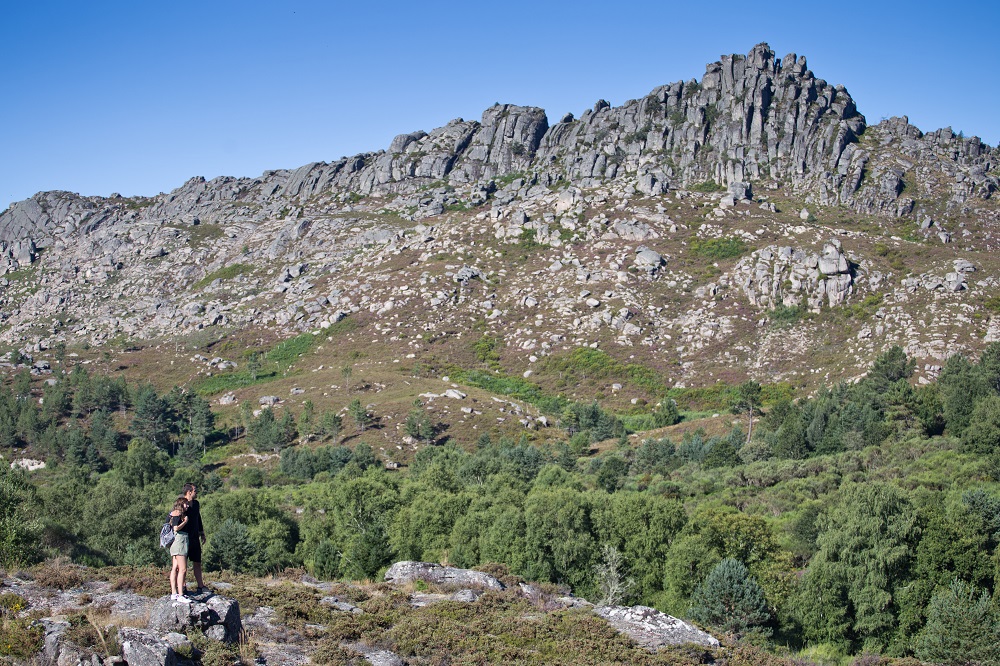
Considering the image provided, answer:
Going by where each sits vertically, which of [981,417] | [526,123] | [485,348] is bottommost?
[981,417]

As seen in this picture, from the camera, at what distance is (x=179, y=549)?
16.3m

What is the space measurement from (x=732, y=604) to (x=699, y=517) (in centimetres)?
873

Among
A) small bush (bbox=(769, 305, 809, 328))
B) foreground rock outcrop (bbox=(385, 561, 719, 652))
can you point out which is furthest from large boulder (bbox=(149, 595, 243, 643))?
small bush (bbox=(769, 305, 809, 328))

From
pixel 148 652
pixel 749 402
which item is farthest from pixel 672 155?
pixel 148 652

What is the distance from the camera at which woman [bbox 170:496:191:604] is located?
1619 centimetres

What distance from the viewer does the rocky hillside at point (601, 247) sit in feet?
352

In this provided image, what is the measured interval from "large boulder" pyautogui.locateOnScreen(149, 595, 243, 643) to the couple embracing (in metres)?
0.21

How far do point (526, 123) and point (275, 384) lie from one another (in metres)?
104

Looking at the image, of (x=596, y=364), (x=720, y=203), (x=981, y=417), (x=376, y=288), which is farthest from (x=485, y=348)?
(x=981, y=417)

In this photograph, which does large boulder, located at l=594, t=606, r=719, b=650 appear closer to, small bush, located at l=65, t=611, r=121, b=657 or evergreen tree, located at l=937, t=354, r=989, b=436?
small bush, located at l=65, t=611, r=121, b=657

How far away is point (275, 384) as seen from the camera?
107m

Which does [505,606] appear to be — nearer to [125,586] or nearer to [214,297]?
[125,586]

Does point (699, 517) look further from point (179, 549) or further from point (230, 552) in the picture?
point (179, 549)

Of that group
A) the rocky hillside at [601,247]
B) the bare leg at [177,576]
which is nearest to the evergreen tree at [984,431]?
the rocky hillside at [601,247]
